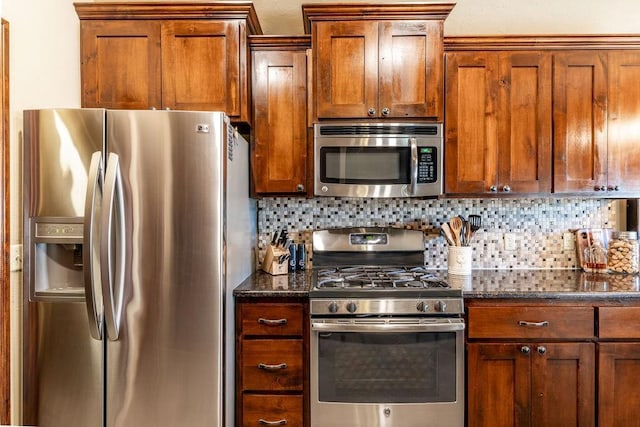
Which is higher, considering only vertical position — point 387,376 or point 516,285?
point 516,285

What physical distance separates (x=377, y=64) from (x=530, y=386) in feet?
5.94

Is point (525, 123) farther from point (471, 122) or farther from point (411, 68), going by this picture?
point (411, 68)

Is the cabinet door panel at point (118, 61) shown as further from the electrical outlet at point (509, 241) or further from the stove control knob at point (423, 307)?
the electrical outlet at point (509, 241)

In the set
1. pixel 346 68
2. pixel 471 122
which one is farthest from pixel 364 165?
pixel 471 122

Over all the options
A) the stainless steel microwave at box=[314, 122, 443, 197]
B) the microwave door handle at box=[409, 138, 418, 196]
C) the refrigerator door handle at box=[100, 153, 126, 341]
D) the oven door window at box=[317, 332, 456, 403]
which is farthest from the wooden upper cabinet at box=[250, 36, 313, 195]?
the oven door window at box=[317, 332, 456, 403]

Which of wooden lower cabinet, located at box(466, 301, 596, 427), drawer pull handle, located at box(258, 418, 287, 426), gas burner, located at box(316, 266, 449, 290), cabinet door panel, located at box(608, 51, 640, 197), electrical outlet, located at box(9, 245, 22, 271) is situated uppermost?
cabinet door panel, located at box(608, 51, 640, 197)

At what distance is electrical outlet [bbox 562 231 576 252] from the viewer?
2.63 m

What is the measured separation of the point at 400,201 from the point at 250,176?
97 centimetres

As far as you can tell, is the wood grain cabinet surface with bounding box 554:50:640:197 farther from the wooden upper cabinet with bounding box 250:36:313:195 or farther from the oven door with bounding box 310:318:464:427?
the wooden upper cabinet with bounding box 250:36:313:195

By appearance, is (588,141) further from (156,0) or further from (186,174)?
(156,0)

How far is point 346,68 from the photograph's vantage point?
2.25 m

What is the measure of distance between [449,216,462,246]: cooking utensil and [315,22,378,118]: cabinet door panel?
85 cm

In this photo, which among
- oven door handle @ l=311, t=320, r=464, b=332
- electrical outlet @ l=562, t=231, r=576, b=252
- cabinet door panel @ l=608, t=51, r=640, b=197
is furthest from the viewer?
electrical outlet @ l=562, t=231, r=576, b=252

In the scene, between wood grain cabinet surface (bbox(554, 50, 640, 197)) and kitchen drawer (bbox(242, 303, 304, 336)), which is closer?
kitchen drawer (bbox(242, 303, 304, 336))
